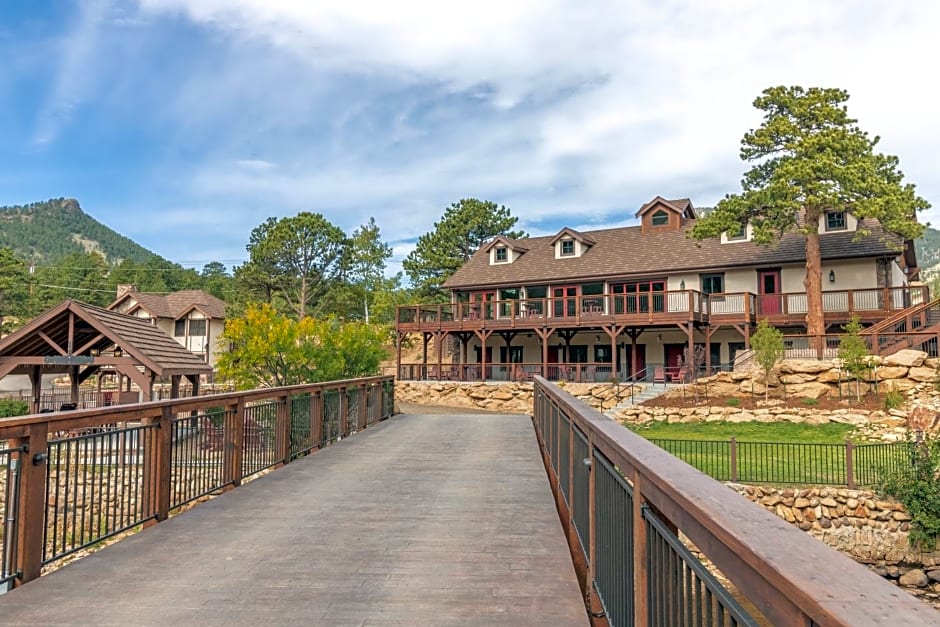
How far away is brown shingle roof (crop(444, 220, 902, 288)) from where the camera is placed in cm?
2527

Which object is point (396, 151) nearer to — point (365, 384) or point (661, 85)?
point (661, 85)

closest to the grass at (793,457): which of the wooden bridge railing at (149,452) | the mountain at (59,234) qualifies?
the wooden bridge railing at (149,452)

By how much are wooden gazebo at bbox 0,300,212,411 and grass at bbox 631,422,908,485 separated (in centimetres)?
1351

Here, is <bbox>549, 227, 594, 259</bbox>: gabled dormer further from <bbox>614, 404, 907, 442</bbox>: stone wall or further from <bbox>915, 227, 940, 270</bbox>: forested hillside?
<bbox>915, 227, 940, 270</bbox>: forested hillside

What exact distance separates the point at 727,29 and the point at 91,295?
77.2 meters

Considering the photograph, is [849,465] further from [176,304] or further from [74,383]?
[176,304]

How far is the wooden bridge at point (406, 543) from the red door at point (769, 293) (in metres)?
21.3

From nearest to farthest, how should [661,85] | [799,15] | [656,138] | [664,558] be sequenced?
[664,558]
[799,15]
[661,85]
[656,138]

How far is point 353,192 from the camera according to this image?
55156 mm

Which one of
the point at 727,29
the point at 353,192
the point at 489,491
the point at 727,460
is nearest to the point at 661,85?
the point at 727,29

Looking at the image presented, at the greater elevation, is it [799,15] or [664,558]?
[799,15]

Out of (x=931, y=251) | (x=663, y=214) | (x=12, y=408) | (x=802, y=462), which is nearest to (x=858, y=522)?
(x=802, y=462)

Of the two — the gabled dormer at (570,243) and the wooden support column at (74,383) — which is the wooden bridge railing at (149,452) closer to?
the wooden support column at (74,383)

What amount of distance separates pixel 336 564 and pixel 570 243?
31.2 metres
